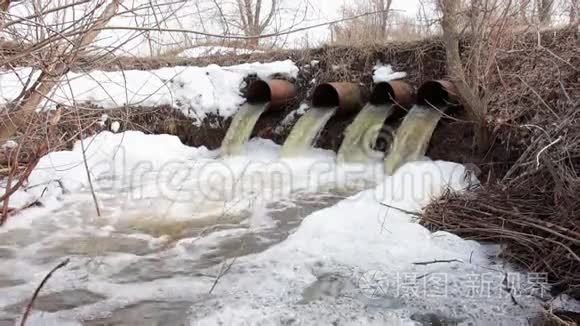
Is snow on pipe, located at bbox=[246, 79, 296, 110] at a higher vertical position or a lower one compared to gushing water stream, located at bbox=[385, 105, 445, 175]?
higher

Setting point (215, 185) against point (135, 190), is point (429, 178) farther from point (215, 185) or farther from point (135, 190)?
point (135, 190)

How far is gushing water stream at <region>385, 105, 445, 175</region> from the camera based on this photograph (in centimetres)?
487

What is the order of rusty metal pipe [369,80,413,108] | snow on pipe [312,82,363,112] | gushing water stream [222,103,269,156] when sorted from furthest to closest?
gushing water stream [222,103,269,156] < snow on pipe [312,82,363,112] < rusty metal pipe [369,80,413,108]

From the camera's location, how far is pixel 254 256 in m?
2.97

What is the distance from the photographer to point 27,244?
3.27 meters

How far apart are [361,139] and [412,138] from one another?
2.08ft

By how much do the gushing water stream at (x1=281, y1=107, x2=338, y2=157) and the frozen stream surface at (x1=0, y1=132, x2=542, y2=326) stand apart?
0.68 metres

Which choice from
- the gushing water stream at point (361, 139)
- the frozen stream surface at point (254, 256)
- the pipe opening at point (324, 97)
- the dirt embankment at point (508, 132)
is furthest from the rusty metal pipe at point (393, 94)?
the frozen stream surface at point (254, 256)

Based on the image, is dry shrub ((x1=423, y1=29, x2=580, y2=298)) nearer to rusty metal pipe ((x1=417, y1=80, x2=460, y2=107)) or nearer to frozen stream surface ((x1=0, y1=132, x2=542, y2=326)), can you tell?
frozen stream surface ((x1=0, y1=132, x2=542, y2=326))

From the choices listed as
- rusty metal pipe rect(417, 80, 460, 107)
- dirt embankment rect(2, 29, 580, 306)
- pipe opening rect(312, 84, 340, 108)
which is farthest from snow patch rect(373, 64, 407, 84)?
rusty metal pipe rect(417, 80, 460, 107)

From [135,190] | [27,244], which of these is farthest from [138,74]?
[27,244]

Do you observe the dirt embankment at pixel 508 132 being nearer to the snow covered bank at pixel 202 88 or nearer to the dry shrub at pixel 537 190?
the dry shrub at pixel 537 190

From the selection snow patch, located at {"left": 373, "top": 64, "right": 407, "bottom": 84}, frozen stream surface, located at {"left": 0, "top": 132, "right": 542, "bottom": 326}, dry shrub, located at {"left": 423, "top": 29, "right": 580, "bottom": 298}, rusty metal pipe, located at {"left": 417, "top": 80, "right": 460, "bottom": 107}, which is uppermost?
snow patch, located at {"left": 373, "top": 64, "right": 407, "bottom": 84}

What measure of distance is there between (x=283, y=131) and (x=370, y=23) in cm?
200
